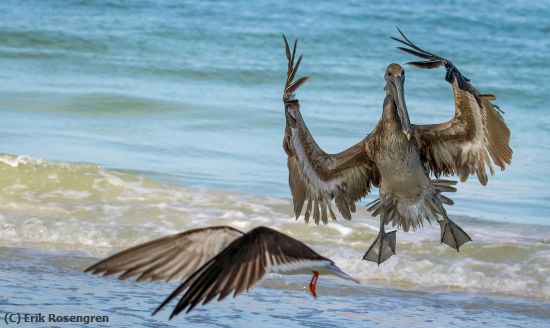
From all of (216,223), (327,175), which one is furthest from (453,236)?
(216,223)

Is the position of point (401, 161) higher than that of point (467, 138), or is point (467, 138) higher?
point (467, 138)

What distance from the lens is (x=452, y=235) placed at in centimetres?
682

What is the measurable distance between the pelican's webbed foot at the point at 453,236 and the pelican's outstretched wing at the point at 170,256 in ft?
8.23

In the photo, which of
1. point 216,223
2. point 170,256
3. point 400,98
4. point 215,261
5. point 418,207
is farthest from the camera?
point 216,223

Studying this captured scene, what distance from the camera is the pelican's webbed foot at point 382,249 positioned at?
6691 millimetres

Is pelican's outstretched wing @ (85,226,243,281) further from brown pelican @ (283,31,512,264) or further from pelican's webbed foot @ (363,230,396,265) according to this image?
pelican's webbed foot @ (363,230,396,265)

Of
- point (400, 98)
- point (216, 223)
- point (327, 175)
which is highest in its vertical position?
point (400, 98)

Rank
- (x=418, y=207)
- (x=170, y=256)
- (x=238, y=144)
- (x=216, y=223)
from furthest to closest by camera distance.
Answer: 1. (x=238, y=144)
2. (x=216, y=223)
3. (x=418, y=207)
4. (x=170, y=256)

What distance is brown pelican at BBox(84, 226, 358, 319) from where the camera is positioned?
4.02m

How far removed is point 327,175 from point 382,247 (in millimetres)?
576

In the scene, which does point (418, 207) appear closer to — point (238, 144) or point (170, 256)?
point (170, 256)

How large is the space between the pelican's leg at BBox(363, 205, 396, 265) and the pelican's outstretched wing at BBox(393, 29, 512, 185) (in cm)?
49

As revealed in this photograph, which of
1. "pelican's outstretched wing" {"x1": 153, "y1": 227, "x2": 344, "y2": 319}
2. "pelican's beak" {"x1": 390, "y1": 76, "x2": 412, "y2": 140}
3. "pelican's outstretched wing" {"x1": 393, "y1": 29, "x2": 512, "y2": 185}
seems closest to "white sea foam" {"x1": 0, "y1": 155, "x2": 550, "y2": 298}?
"pelican's outstretched wing" {"x1": 393, "y1": 29, "x2": 512, "y2": 185}

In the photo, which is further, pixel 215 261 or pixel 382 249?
pixel 382 249
